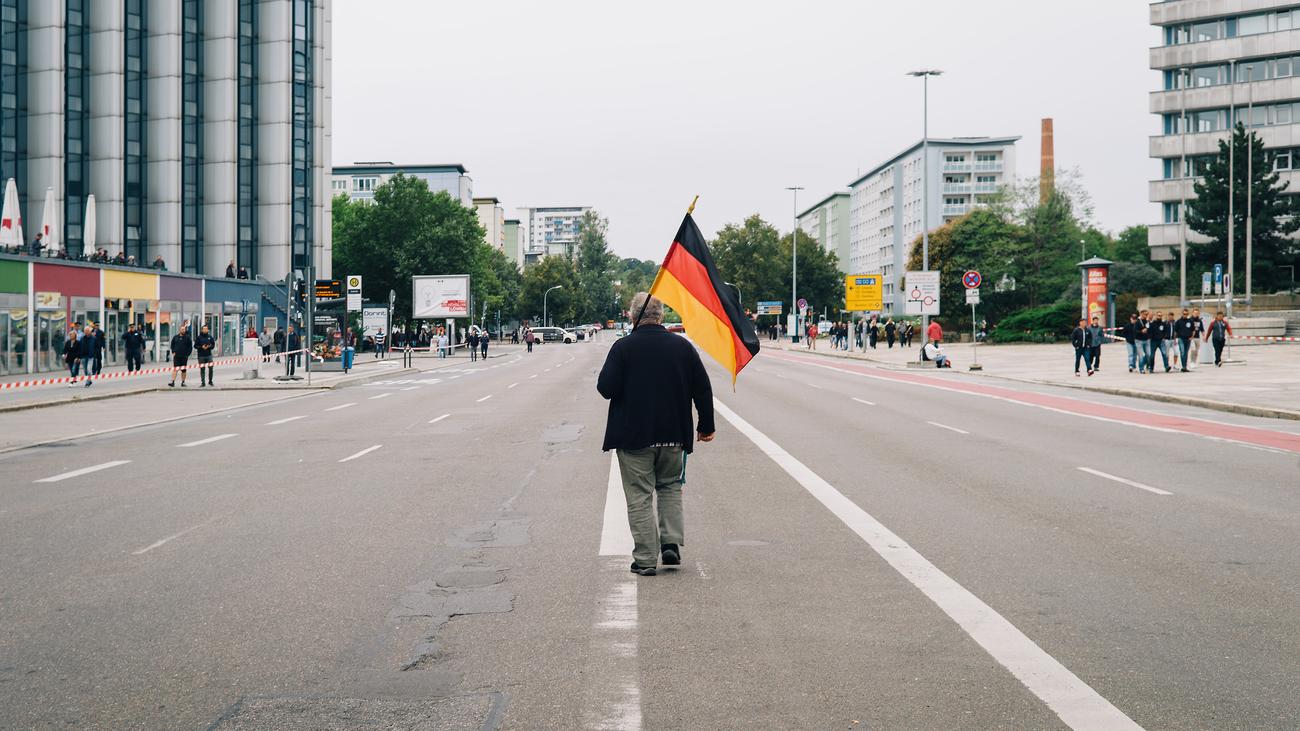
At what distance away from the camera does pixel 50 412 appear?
23.8 meters

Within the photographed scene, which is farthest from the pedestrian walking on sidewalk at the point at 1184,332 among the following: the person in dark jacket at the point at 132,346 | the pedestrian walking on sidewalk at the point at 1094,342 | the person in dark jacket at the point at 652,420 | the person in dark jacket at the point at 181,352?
the person in dark jacket at the point at 132,346

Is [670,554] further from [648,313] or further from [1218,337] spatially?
[1218,337]

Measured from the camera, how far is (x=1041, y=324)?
70812mm

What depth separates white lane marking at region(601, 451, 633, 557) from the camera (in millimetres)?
8055

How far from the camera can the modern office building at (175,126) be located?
58906mm

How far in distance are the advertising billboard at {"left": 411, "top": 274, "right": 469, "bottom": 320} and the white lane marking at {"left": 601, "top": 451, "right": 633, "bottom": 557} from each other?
58.9 meters

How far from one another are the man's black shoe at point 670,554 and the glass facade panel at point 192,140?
212 ft

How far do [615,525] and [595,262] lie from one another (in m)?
171

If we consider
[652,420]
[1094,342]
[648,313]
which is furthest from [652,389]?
[1094,342]

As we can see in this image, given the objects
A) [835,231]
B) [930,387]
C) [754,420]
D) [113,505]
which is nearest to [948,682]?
[113,505]

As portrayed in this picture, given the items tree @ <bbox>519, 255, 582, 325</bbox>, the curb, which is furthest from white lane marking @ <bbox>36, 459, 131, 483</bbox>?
tree @ <bbox>519, 255, 582, 325</bbox>

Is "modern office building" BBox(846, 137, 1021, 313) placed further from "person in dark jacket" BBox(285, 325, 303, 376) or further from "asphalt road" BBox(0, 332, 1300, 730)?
"asphalt road" BBox(0, 332, 1300, 730)

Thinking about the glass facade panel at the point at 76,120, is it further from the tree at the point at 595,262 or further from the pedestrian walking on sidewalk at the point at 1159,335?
the tree at the point at 595,262

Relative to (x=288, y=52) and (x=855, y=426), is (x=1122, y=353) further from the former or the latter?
(x=288, y=52)
